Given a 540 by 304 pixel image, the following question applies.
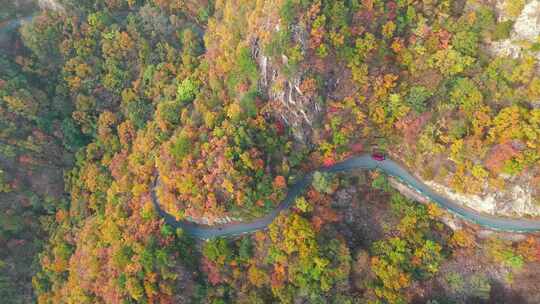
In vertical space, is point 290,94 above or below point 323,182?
above

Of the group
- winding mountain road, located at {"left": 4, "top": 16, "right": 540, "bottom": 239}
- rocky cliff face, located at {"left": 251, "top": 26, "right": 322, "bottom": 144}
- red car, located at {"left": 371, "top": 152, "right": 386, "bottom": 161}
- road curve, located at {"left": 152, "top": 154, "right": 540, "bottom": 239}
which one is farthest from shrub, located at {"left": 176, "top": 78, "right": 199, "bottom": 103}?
red car, located at {"left": 371, "top": 152, "right": 386, "bottom": 161}

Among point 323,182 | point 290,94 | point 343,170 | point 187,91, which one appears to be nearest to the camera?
point 323,182

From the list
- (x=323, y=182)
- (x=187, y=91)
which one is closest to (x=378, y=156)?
(x=323, y=182)

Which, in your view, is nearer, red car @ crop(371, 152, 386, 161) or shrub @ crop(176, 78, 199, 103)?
red car @ crop(371, 152, 386, 161)

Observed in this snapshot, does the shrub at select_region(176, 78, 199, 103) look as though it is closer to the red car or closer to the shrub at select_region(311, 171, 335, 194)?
the shrub at select_region(311, 171, 335, 194)

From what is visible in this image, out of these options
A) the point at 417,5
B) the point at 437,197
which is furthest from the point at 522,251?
the point at 417,5

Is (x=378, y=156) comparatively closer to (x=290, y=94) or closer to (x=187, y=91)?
(x=290, y=94)

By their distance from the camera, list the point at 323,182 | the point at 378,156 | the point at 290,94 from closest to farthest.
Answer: the point at 323,182 < the point at 290,94 < the point at 378,156

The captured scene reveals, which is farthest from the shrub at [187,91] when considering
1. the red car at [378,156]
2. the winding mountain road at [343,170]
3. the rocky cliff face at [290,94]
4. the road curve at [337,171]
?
the red car at [378,156]

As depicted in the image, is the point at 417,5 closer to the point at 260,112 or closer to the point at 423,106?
the point at 423,106
